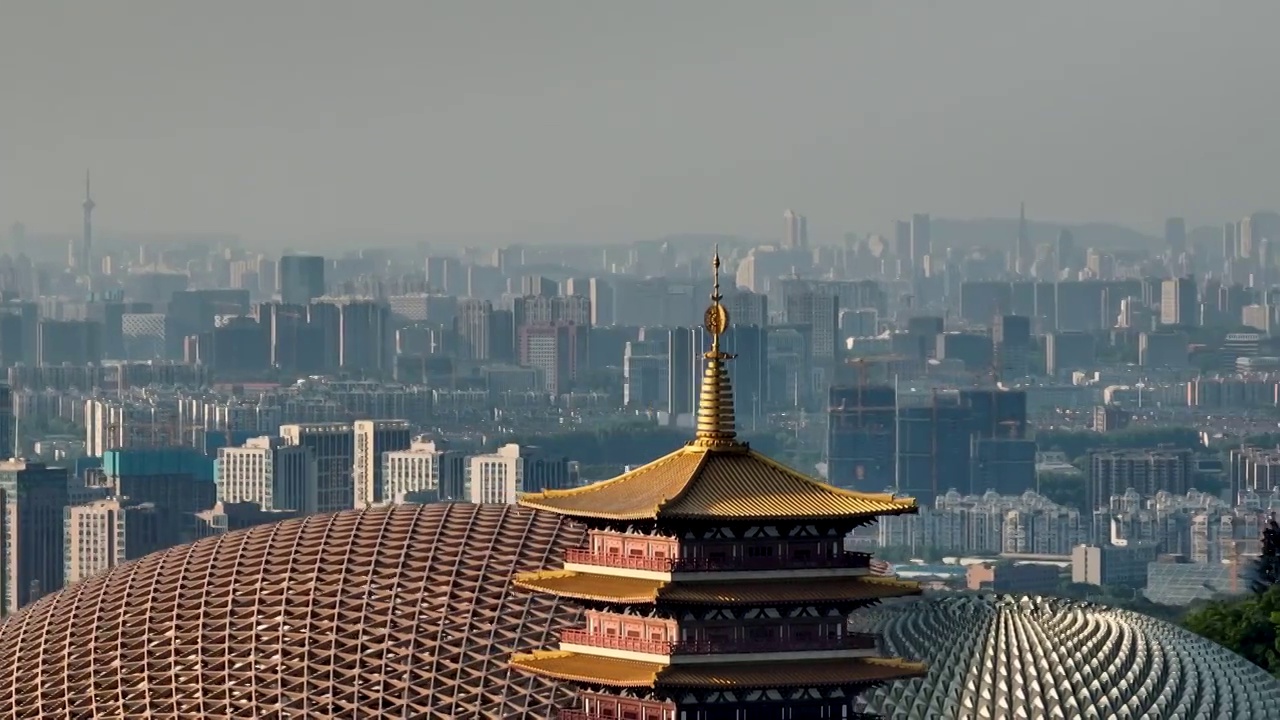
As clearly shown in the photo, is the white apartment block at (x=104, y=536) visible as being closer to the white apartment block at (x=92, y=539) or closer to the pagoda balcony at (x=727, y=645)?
the white apartment block at (x=92, y=539)

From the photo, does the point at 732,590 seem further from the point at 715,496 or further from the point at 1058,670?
the point at 1058,670

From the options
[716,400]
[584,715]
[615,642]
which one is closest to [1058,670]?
[584,715]

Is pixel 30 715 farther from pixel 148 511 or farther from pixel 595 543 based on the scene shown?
pixel 148 511

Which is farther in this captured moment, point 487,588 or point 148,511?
point 148,511

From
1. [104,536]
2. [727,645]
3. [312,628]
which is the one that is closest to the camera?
[727,645]

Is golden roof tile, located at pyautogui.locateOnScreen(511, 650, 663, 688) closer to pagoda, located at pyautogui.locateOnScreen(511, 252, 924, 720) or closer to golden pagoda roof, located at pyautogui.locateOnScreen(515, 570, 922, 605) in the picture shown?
pagoda, located at pyautogui.locateOnScreen(511, 252, 924, 720)

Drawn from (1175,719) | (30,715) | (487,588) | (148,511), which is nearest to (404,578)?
(487,588)
